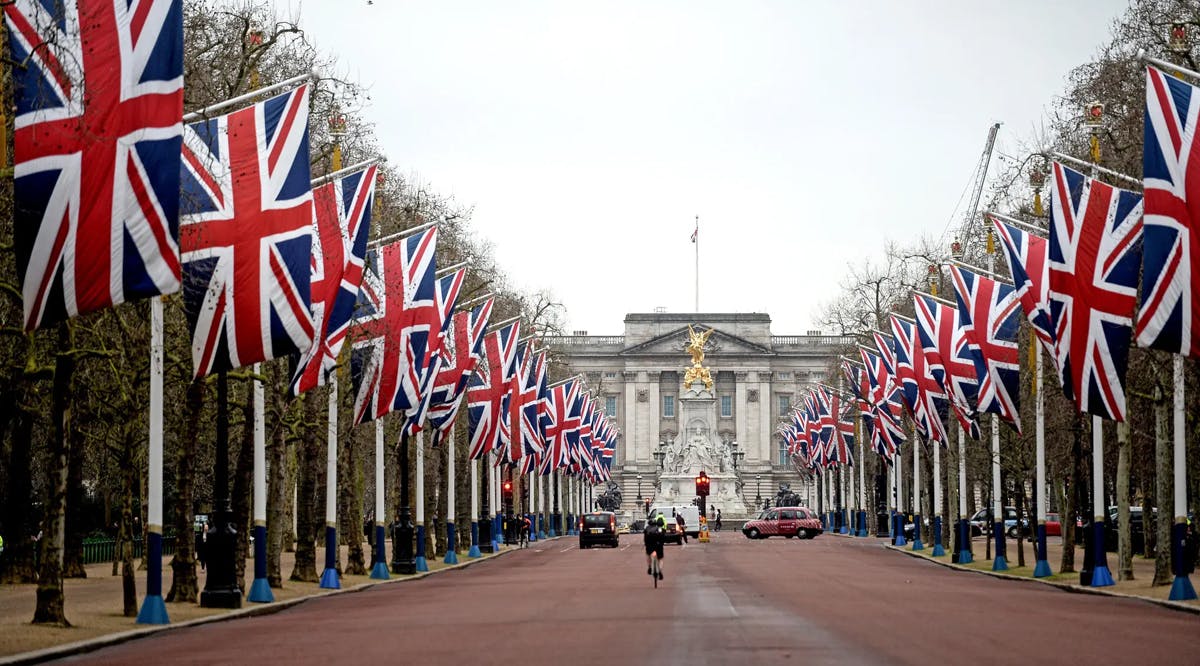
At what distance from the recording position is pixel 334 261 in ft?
114

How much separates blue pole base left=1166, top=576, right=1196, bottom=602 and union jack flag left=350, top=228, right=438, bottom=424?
57.0 feet

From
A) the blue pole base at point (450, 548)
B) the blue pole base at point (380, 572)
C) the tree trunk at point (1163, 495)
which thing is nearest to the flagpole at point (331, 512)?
the blue pole base at point (380, 572)

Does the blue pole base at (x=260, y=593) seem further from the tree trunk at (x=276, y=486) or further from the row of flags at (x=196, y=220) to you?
the row of flags at (x=196, y=220)

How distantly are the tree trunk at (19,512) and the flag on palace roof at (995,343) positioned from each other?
73.6 ft

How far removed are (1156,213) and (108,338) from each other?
2144cm

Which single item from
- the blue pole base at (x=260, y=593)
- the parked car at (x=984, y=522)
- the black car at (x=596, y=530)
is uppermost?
the blue pole base at (x=260, y=593)

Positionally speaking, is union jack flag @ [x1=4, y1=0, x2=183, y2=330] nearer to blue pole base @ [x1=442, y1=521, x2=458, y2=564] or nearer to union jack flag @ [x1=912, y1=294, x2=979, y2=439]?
union jack flag @ [x1=912, y1=294, x2=979, y2=439]

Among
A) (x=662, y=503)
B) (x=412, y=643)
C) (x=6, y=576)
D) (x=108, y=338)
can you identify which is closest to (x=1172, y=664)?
(x=412, y=643)

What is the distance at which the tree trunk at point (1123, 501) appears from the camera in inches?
1583

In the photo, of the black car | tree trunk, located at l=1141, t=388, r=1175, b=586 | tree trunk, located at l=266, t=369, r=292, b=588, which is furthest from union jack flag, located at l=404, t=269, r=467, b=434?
the black car

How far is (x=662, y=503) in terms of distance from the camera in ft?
431

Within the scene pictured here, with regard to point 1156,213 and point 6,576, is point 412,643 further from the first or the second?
point 6,576

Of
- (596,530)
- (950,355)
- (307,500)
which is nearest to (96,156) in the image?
(307,500)

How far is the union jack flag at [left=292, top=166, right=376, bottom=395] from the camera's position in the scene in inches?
1355
